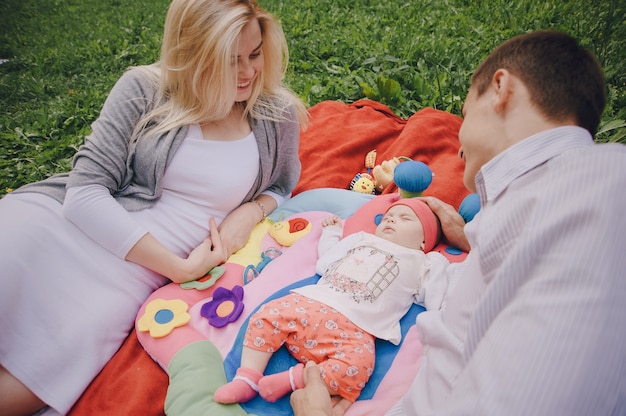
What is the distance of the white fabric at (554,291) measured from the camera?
30.5 inches

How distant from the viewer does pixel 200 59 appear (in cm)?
197

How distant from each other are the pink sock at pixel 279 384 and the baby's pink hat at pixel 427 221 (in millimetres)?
956

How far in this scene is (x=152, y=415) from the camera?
1691 millimetres

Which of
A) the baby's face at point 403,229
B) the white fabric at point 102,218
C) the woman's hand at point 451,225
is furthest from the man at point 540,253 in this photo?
the white fabric at point 102,218

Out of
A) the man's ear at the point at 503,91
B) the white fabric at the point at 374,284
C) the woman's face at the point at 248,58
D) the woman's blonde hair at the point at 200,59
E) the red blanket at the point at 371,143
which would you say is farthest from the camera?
the red blanket at the point at 371,143

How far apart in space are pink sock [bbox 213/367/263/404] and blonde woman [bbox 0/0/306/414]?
0.60m

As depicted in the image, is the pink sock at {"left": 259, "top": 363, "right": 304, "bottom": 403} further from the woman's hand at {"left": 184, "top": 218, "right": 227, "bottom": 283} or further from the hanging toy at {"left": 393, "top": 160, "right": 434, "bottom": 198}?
the hanging toy at {"left": 393, "top": 160, "right": 434, "bottom": 198}

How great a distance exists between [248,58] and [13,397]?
68.1 inches

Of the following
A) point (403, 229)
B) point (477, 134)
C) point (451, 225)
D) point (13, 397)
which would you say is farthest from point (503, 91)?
point (13, 397)

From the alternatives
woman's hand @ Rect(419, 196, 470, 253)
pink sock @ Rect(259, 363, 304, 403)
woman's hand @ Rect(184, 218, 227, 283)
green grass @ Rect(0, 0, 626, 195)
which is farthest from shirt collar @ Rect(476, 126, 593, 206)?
green grass @ Rect(0, 0, 626, 195)

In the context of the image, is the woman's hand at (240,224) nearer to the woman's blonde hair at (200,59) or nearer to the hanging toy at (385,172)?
the woman's blonde hair at (200,59)

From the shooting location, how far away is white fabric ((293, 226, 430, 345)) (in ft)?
5.90

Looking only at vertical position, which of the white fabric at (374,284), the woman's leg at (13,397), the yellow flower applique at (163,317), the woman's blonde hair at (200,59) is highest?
the woman's blonde hair at (200,59)

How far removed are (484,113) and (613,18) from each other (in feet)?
11.8
